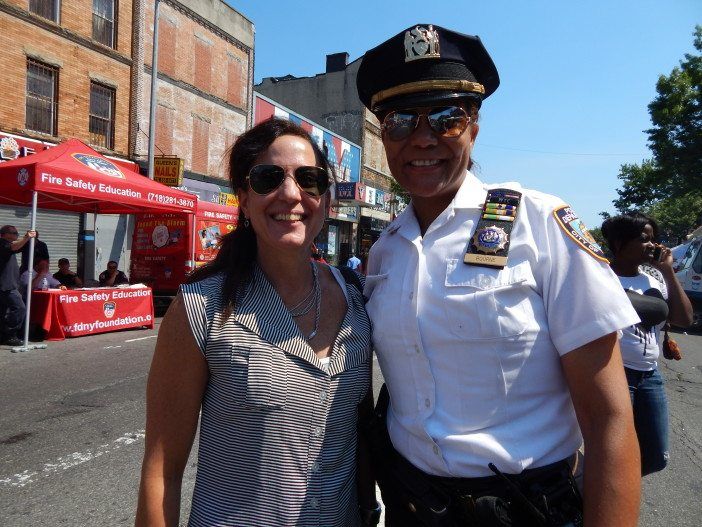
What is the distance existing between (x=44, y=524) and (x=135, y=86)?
56.7 ft

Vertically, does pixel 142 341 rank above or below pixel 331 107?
below

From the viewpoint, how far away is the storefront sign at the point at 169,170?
1716 cm

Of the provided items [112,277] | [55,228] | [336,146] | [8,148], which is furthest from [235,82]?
[112,277]

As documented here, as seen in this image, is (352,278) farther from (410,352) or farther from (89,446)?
(89,446)

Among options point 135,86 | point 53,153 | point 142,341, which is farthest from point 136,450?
point 135,86

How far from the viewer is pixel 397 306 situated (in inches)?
61.6

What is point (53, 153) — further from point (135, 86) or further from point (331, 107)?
point (331, 107)

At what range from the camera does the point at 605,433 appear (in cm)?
128

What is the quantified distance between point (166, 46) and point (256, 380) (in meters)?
20.1

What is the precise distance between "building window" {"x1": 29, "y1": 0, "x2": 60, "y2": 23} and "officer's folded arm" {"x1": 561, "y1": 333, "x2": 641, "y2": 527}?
58.2 ft

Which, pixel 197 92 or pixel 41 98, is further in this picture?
pixel 197 92

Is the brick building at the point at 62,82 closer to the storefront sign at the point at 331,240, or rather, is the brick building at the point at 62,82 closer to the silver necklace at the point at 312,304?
the storefront sign at the point at 331,240

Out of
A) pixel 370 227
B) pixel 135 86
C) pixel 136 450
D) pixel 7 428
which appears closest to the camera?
pixel 136 450

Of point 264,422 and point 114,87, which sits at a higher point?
point 114,87
